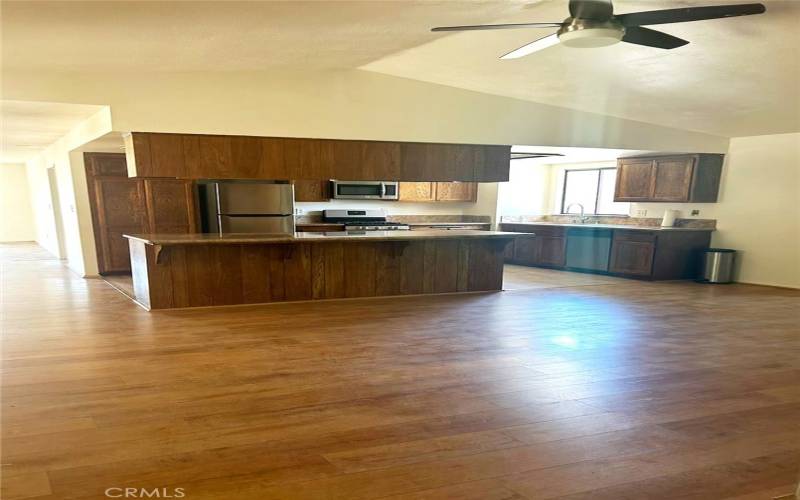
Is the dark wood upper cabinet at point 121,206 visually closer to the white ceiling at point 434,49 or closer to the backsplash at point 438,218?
the white ceiling at point 434,49

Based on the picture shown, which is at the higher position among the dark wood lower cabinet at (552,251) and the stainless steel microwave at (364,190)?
the stainless steel microwave at (364,190)

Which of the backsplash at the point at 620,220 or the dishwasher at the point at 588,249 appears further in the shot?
the dishwasher at the point at 588,249

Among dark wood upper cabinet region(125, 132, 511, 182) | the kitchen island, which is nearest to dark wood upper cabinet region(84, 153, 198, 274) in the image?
the kitchen island

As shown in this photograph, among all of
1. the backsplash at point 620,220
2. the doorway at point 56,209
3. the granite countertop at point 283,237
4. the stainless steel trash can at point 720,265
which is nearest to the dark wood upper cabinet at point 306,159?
the granite countertop at point 283,237

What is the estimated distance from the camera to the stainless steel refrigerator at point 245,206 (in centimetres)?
527

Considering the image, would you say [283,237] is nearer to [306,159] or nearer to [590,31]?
[306,159]

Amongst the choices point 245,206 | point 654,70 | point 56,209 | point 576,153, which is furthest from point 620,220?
point 56,209

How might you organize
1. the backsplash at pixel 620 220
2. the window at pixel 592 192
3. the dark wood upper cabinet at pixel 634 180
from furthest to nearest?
the window at pixel 592 192, the dark wood upper cabinet at pixel 634 180, the backsplash at pixel 620 220

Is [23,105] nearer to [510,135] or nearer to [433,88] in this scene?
[433,88]

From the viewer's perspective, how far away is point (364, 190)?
7457 millimetres

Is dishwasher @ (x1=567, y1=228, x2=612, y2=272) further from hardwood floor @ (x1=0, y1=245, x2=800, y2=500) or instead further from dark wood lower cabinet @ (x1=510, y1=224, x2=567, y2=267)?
hardwood floor @ (x1=0, y1=245, x2=800, y2=500)

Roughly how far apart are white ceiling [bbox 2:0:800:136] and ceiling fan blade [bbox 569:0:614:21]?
0.69 meters

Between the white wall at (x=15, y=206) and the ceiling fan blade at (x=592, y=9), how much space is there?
13.6 metres

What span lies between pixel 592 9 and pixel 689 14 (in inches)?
18.9
